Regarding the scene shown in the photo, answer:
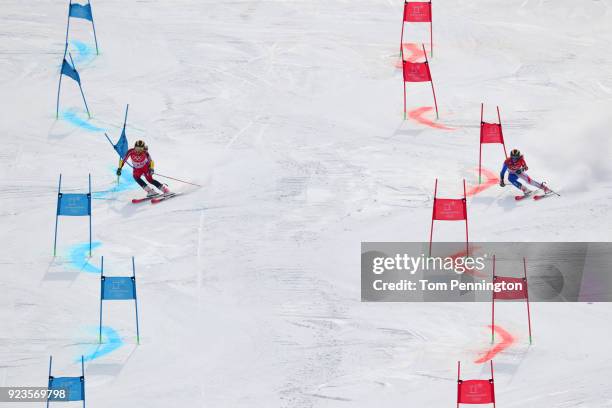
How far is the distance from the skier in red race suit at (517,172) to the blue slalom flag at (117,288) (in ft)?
23.6

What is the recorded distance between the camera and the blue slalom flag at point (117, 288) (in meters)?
18.6

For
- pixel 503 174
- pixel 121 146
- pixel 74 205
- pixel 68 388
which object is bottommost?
pixel 68 388

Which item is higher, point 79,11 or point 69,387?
point 79,11

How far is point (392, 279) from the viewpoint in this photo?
20656 millimetres

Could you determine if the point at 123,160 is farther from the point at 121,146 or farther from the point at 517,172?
the point at 517,172

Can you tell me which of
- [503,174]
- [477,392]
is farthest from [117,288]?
[503,174]

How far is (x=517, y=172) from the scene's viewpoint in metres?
22.7

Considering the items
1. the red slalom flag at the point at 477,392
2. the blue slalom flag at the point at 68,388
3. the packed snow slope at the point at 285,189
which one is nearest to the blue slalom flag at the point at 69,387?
the blue slalom flag at the point at 68,388

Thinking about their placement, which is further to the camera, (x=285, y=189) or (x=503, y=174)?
(x=285, y=189)

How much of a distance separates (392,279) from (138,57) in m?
9.45

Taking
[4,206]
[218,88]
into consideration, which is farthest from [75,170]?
[218,88]

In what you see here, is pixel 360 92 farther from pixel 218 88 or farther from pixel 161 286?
pixel 161 286

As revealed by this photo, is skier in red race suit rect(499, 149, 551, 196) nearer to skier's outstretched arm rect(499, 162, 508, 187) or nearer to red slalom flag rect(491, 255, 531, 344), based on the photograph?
skier's outstretched arm rect(499, 162, 508, 187)

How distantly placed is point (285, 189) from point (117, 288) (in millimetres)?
5162
